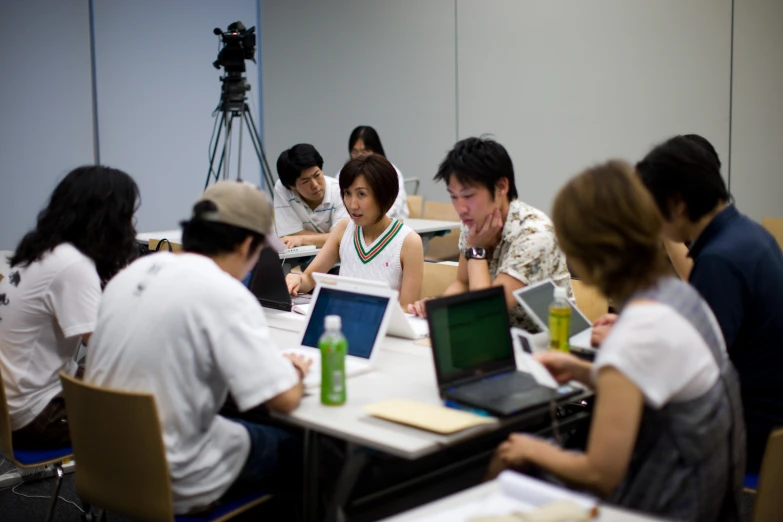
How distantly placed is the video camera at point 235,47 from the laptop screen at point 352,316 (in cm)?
Answer: 282

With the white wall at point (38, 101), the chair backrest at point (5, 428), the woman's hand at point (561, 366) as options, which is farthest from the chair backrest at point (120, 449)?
the white wall at point (38, 101)

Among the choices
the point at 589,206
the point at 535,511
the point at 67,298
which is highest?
the point at 589,206

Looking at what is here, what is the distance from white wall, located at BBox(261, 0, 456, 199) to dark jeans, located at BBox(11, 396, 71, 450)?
508cm

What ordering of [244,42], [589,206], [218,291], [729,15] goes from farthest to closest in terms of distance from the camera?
[729,15], [244,42], [218,291], [589,206]

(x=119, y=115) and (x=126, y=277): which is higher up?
(x=119, y=115)

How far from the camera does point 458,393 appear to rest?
6.32 feet

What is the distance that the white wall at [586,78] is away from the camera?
18.4 feet

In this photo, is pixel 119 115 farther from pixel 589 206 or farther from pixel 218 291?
pixel 589 206

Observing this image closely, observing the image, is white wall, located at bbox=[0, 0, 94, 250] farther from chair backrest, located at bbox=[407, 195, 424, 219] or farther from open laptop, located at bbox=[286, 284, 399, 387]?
open laptop, located at bbox=[286, 284, 399, 387]

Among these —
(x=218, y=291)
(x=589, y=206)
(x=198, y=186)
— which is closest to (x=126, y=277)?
(x=218, y=291)

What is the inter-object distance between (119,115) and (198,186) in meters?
0.94

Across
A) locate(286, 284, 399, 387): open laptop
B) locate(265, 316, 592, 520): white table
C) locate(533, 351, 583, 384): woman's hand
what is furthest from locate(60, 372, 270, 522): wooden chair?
locate(533, 351, 583, 384): woman's hand

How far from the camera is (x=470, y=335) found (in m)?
2.03

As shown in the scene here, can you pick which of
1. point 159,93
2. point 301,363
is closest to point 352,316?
point 301,363
